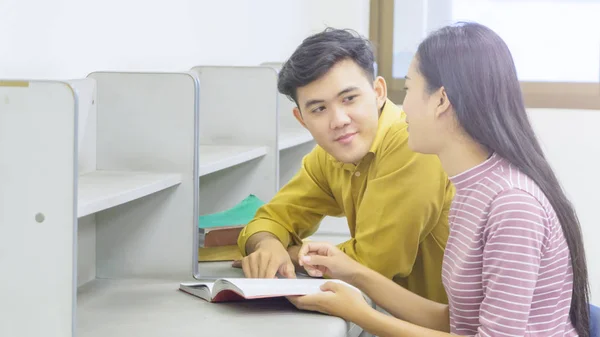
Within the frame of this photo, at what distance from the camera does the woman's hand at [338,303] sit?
1340 millimetres

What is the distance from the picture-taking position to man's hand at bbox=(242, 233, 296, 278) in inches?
63.0

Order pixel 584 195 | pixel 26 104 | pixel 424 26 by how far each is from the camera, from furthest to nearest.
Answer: pixel 424 26
pixel 584 195
pixel 26 104

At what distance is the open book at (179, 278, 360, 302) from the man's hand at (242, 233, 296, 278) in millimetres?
148

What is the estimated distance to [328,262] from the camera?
1.54 m

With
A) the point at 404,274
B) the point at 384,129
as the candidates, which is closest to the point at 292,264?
the point at 404,274

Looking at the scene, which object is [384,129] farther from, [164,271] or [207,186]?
[207,186]

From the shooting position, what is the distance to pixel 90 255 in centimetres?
164

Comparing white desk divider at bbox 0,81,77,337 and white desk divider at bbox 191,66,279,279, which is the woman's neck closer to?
white desk divider at bbox 0,81,77,337

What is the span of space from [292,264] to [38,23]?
68 centimetres

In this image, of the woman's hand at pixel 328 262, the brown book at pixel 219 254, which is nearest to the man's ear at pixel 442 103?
the woman's hand at pixel 328 262

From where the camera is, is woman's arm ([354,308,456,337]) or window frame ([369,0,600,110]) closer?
woman's arm ([354,308,456,337])

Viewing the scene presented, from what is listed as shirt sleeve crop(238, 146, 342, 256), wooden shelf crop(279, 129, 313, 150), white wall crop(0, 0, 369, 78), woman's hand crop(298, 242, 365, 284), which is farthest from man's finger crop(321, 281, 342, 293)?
wooden shelf crop(279, 129, 313, 150)

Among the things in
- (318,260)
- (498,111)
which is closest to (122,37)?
(318,260)

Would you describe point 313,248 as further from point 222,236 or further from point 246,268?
point 222,236
